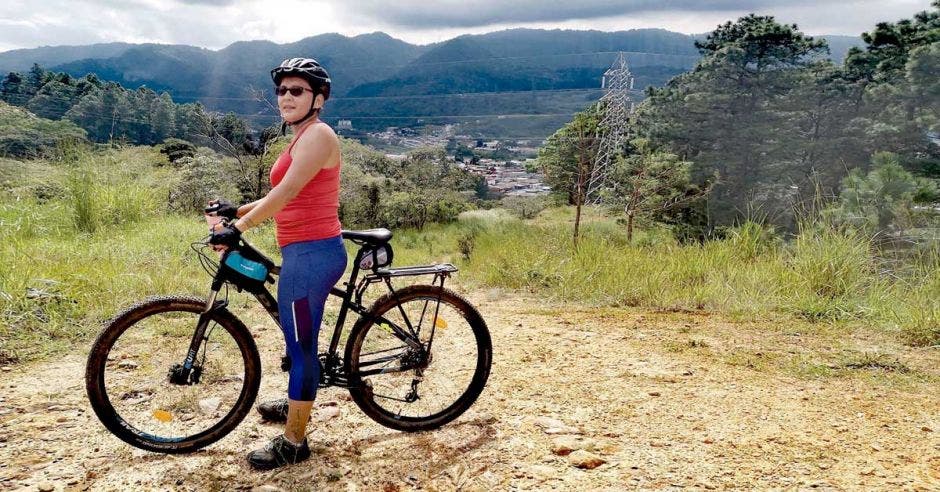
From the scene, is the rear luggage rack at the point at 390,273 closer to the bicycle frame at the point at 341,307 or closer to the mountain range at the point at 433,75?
the bicycle frame at the point at 341,307

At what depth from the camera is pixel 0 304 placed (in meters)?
4.07

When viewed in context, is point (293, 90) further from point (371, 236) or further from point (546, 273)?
point (546, 273)

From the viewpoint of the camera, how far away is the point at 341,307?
2734 millimetres

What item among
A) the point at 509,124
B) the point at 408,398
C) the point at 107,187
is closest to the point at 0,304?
the point at 408,398

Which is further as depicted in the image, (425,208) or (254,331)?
(425,208)

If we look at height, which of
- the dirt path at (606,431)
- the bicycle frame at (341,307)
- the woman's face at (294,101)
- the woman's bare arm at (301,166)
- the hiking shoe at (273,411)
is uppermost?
the woman's face at (294,101)

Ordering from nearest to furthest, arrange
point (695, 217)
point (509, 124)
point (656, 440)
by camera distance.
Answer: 1. point (656, 440)
2. point (695, 217)
3. point (509, 124)

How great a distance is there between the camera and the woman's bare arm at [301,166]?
86.7 inches

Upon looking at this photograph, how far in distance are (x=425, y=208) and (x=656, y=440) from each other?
28.3 m

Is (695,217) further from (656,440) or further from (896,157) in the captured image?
(656,440)

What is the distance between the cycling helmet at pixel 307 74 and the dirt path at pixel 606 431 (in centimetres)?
164

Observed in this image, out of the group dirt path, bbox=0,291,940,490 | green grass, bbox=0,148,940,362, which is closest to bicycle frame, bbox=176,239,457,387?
dirt path, bbox=0,291,940,490

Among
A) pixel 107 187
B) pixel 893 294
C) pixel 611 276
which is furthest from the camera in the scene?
pixel 107 187

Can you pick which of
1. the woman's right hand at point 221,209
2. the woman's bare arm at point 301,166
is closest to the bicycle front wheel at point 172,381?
the woman's right hand at point 221,209
